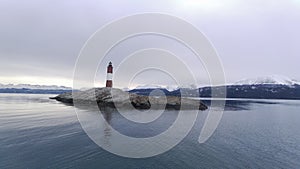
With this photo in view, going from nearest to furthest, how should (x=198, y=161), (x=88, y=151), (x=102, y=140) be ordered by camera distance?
(x=198, y=161) < (x=88, y=151) < (x=102, y=140)

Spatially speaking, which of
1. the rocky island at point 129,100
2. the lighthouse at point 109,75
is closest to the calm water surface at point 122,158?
the rocky island at point 129,100

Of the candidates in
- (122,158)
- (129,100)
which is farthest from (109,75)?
(122,158)

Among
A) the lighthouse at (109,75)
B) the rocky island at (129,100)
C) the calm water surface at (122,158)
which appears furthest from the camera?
the lighthouse at (109,75)

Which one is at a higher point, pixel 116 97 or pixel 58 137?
pixel 116 97

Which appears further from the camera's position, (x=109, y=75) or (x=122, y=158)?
(x=109, y=75)

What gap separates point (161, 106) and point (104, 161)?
41521 mm

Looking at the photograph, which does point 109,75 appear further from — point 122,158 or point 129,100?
point 122,158

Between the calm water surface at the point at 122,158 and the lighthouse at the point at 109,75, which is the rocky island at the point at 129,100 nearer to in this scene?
the lighthouse at the point at 109,75

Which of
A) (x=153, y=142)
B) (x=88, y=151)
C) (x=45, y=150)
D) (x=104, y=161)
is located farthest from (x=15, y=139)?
(x=153, y=142)

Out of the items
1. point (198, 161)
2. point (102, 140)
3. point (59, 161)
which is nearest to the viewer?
point (59, 161)

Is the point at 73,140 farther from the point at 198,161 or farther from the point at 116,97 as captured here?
the point at 116,97

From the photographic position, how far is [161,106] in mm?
54156

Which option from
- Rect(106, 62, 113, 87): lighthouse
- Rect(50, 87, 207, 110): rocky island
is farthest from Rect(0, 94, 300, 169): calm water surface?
Rect(106, 62, 113, 87): lighthouse

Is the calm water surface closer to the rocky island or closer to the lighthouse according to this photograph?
the rocky island
